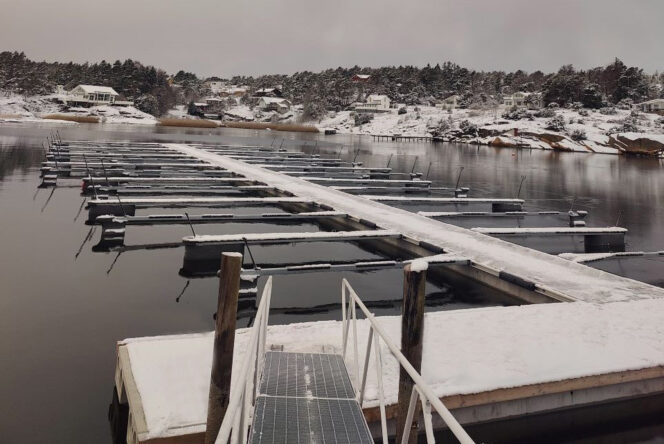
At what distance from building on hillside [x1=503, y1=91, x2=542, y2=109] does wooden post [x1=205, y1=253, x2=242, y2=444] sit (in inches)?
4417

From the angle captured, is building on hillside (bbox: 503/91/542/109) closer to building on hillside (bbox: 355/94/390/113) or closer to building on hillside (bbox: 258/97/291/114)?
building on hillside (bbox: 355/94/390/113)

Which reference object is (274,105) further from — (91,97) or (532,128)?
(532,128)

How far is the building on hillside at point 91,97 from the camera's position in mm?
116812

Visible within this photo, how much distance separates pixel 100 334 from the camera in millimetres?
8273

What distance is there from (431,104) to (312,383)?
14406 cm

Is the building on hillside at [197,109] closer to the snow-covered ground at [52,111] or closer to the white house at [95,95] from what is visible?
the white house at [95,95]

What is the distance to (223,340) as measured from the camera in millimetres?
3834

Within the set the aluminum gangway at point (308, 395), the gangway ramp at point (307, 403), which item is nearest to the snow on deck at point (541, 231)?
the aluminum gangway at point (308, 395)

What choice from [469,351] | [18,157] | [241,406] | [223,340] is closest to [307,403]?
[223,340]

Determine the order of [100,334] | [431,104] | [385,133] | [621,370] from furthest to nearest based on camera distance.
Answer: [431,104] → [385,133] → [100,334] → [621,370]

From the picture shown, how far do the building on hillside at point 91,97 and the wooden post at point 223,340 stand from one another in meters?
130

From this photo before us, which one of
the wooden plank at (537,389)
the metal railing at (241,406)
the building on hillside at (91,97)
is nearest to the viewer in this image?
the metal railing at (241,406)

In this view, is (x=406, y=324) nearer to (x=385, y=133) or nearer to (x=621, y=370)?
(x=621, y=370)

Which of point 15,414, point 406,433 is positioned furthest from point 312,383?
point 15,414
